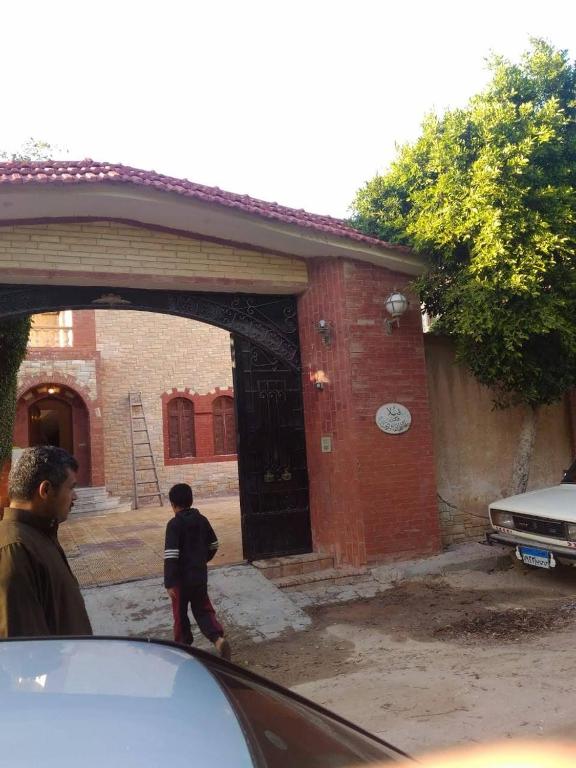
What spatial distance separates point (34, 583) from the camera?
7.27ft

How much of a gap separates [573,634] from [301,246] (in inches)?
202

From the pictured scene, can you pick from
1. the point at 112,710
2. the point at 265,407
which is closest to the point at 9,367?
the point at 265,407

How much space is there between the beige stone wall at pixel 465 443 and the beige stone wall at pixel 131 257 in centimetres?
262

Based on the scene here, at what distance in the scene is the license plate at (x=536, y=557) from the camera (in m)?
6.24

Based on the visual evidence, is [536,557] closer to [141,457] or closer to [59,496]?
[59,496]

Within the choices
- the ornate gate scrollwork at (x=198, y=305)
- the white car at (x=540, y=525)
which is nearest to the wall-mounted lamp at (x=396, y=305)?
the ornate gate scrollwork at (x=198, y=305)

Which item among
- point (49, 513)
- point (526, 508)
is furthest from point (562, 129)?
point (49, 513)

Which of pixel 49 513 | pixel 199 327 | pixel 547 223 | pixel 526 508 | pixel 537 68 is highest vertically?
pixel 537 68

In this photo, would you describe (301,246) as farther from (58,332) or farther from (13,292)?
(58,332)

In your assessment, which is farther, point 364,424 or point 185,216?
point 364,424

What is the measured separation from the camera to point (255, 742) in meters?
1.13

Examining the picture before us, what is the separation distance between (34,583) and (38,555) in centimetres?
10

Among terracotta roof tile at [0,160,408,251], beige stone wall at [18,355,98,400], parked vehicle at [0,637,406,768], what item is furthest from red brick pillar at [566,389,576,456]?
beige stone wall at [18,355,98,400]

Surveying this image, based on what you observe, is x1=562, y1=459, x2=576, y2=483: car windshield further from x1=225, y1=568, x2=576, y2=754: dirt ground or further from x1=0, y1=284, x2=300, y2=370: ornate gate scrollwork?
x1=0, y1=284, x2=300, y2=370: ornate gate scrollwork
